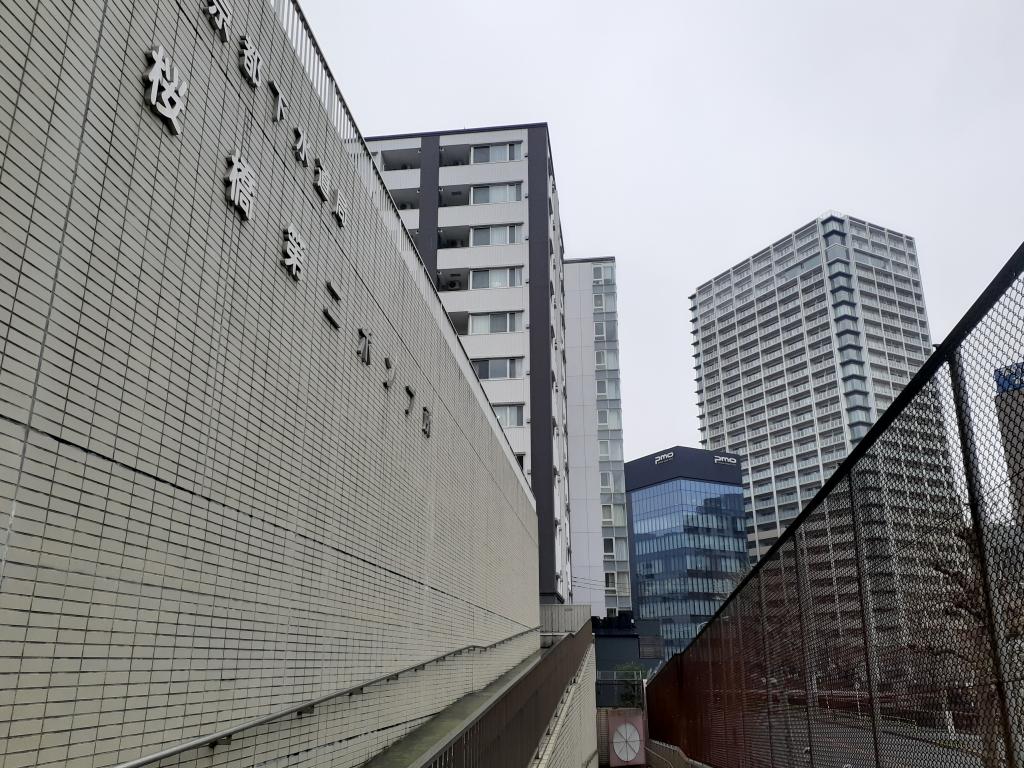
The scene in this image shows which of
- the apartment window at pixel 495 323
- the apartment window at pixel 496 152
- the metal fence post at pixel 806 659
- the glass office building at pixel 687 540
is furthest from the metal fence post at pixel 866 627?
the glass office building at pixel 687 540

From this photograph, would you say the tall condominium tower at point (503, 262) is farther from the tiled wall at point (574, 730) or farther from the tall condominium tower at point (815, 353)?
the tall condominium tower at point (815, 353)

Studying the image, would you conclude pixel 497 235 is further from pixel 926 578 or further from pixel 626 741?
pixel 926 578

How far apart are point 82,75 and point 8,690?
2360mm

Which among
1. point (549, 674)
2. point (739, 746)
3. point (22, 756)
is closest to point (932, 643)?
point (22, 756)

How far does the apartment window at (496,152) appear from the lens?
31203 mm

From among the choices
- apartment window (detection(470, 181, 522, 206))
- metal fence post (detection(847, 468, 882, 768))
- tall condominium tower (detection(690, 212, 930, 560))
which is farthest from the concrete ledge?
tall condominium tower (detection(690, 212, 930, 560))

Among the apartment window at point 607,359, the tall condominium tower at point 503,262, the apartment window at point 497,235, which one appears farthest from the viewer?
the apartment window at point 607,359

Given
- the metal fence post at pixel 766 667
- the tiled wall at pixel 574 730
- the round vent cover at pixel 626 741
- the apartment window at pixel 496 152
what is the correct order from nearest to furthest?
the metal fence post at pixel 766 667, the tiled wall at pixel 574 730, the apartment window at pixel 496 152, the round vent cover at pixel 626 741

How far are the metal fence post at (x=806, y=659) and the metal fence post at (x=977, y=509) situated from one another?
3639 millimetres

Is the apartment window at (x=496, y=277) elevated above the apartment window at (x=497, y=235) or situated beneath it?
situated beneath

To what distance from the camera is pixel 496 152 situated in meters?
31.4

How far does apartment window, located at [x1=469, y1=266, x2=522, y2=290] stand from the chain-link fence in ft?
74.3

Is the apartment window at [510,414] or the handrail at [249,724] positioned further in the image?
the apartment window at [510,414]

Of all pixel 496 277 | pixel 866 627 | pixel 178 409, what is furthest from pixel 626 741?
pixel 178 409
